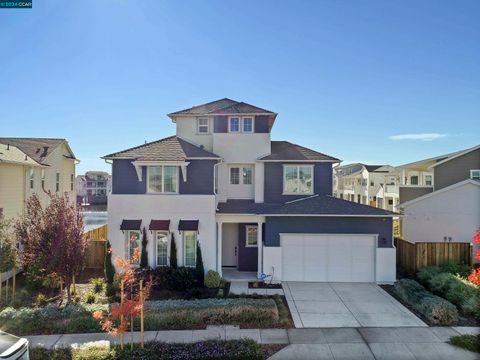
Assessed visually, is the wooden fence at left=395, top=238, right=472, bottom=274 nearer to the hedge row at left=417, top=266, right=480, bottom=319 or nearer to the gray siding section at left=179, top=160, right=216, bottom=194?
the hedge row at left=417, top=266, right=480, bottom=319

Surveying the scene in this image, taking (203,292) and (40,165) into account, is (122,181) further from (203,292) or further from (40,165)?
(40,165)

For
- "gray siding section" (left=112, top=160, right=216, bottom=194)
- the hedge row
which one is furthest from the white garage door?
"gray siding section" (left=112, top=160, right=216, bottom=194)

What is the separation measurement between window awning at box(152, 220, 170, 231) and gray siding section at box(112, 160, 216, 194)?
5.09 ft

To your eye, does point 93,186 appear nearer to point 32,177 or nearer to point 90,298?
point 32,177

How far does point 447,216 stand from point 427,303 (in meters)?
10.8

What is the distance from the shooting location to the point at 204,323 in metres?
9.70

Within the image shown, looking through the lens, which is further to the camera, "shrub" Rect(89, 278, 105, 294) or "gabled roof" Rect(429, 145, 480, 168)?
"gabled roof" Rect(429, 145, 480, 168)

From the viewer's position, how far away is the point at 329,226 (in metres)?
14.4

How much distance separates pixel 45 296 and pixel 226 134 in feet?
37.1

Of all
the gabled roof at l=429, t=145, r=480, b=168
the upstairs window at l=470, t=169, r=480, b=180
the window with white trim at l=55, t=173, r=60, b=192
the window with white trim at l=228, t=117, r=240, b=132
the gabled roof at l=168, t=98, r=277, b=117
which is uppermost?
the gabled roof at l=168, t=98, r=277, b=117

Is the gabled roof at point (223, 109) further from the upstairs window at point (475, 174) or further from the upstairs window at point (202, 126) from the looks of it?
the upstairs window at point (475, 174)

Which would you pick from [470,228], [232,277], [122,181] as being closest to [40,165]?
[122,181]

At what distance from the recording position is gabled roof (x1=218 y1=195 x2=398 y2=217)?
557 inches

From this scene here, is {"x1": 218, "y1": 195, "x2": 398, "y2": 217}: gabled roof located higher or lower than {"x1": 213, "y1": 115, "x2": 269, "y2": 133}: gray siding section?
lower
